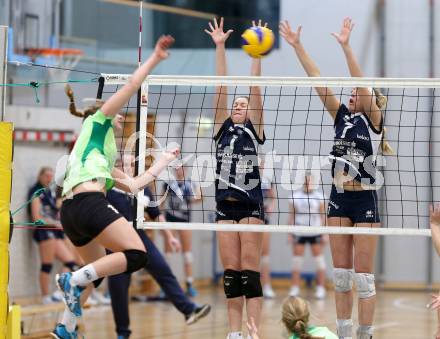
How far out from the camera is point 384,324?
1069 cm

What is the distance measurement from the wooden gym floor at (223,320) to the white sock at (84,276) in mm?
3208

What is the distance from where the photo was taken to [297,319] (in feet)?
18.3

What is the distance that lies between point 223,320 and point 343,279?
4100 mm

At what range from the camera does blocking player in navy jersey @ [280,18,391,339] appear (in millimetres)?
7090

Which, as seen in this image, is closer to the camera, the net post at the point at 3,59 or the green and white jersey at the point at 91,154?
the green and white jersey at the point at 91,154

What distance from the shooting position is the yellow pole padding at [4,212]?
6648 mm

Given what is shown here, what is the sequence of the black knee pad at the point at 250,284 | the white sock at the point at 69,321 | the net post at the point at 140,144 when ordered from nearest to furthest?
1. the white sock at the point at 69,321
2. the black knee pad at the point at 250,284
3. the net post at the point at 140,144

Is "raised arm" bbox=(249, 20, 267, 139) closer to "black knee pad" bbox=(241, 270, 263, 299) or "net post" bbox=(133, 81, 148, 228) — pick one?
"net post" bbox=(133, 81, 148, 228)

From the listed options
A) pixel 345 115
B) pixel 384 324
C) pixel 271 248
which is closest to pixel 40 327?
pixel 384 324

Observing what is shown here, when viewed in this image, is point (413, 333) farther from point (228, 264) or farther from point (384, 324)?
point (228, 264)

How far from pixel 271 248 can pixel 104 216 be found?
10184 millimetres

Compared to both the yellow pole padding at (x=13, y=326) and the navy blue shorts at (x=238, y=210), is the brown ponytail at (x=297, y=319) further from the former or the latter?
the yellow pole padding at (x=13, y=326)

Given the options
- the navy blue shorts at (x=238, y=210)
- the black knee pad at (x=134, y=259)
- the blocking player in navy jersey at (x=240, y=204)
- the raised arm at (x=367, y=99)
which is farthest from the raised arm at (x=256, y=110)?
the black knee pad at (x=134, y=259)

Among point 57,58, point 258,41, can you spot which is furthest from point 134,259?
point 57,58
